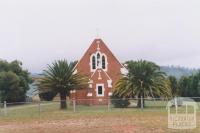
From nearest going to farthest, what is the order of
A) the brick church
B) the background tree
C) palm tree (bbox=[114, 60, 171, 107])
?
palm tree (bbox=[114, 60, 171, 107]) < the brick church < the background tree

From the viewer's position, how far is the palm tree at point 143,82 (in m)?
40.2

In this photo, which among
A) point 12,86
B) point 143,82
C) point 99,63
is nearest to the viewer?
point 143,82

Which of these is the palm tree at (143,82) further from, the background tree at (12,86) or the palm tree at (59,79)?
the background tree at (12,86)

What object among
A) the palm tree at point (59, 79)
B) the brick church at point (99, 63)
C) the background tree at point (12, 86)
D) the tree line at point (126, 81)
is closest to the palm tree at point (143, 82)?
the tree line at point (126, 81)

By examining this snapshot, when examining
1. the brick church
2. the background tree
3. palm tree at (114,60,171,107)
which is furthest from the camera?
the background tree

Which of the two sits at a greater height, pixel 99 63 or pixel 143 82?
pixel 99 63

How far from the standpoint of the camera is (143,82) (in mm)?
40281

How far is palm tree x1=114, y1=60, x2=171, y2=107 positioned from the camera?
40250mm

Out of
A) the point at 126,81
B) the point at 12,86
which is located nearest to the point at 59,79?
the point at 126,81

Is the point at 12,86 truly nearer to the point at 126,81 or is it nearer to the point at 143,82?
the point at 126,81

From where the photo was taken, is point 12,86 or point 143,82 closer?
point 143,82

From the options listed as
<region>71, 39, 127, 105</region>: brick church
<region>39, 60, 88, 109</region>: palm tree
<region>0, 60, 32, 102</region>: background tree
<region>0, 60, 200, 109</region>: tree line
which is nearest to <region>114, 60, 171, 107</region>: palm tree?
<region>0, 60, 200, 109</region>: tree line

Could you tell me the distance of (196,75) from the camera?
70312 mm

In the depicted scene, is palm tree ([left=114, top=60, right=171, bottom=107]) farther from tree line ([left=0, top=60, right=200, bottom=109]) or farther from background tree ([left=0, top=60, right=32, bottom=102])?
background tree ([left=0, top=60, right=32, bottom=102])
